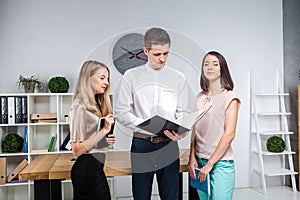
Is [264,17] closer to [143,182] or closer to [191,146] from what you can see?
[191,146]

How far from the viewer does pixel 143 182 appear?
5.64 feet

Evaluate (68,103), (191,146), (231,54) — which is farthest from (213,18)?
(191,146)

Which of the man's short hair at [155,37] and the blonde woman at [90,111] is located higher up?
the man's short hair at [155,37]

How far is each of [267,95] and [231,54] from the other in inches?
24.8

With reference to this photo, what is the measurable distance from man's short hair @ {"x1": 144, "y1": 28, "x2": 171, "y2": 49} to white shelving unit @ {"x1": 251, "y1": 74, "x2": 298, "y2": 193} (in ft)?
8.99

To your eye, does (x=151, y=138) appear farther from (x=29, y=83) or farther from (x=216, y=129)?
(x=29, y=83)

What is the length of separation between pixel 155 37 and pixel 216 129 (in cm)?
61

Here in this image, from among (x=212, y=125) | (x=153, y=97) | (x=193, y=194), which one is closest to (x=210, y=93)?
(x=212, y=125)

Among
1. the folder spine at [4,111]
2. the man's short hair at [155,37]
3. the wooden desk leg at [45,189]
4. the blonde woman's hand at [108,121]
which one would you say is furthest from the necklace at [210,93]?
the folder spine at [4,111]

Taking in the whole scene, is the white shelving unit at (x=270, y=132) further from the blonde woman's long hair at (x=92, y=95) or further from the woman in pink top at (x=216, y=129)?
the blonde woman's long hair at (x=92, y=95)

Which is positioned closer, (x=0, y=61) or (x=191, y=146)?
(x=191, y=146)

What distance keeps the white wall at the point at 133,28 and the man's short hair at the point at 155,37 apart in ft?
7.29

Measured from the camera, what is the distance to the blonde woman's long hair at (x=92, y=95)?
1560 mm

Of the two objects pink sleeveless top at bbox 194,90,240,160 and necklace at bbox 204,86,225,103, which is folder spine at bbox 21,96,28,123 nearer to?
pink sleeveless top at bbox 194,90,240,160
